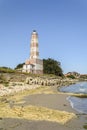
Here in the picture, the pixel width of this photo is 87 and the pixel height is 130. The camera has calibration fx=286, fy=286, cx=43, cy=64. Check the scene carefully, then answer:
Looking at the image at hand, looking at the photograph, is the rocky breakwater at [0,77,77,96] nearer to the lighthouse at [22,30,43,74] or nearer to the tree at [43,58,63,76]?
the lighthouse at [22,30,43,74]

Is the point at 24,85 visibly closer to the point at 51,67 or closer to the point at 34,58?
the point at 34,58

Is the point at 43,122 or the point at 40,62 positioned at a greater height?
the point at 40,62

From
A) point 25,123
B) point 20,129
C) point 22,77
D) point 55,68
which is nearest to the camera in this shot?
point 20,129

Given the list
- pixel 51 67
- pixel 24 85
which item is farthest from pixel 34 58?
pixel 24 85

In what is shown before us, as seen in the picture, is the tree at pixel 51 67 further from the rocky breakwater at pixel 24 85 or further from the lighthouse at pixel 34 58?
the rocky breakwater at pixel 24 85

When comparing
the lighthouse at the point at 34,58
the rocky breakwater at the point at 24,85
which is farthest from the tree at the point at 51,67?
the rocky breakwater at the point at 24,85

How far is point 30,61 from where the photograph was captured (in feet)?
396

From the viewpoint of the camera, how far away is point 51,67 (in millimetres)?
149500

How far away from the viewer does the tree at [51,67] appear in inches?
5876

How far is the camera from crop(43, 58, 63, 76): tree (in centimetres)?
14925

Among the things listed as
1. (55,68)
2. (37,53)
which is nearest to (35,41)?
(37,53)

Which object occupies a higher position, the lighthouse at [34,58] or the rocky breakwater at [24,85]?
the lighthouse at [34,58]

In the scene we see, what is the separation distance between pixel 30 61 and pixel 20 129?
345 feet

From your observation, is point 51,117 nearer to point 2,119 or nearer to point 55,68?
point 2,119
